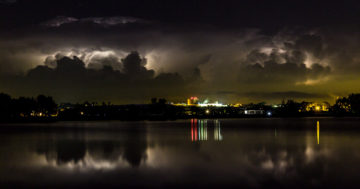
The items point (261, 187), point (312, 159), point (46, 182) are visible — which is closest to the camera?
point (261, 187)

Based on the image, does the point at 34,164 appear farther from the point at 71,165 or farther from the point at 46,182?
the point at 46,182

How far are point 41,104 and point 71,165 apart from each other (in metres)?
167

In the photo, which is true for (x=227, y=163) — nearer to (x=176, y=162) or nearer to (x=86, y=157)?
(x=176, y=162)

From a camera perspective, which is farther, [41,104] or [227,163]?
[41,104]

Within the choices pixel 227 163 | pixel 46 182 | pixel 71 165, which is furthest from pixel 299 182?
pixel 71 165

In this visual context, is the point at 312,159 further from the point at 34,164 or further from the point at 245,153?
the point at 34,164

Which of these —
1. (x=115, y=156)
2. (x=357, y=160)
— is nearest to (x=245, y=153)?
(x=357, y=160)

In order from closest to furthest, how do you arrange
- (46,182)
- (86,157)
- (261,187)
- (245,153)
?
(261,187) → (46,182) → (86,157) → (245,153)

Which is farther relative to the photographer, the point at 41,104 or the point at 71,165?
the point at 41,104

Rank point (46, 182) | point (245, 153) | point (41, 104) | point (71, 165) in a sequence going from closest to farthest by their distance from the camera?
point (46, 182), point (71, 165), point (245, 153), point (41, 104)

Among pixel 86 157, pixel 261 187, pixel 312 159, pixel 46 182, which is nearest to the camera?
pixel 261 187

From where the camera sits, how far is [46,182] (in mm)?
18250

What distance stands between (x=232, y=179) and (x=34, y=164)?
13.8m

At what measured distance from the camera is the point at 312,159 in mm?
26047
